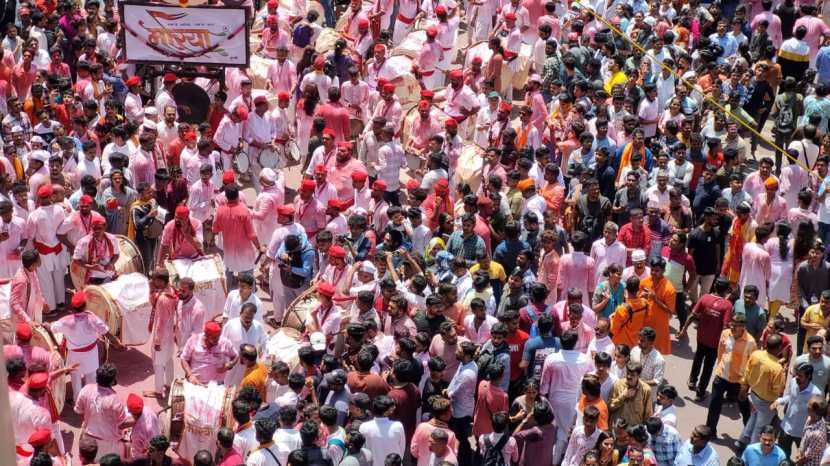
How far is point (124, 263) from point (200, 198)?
1585mm

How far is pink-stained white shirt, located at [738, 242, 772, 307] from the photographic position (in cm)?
1225

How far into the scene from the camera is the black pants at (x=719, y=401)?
1077cm

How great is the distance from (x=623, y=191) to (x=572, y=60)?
3889 mm

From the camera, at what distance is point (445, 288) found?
1069 centimetres

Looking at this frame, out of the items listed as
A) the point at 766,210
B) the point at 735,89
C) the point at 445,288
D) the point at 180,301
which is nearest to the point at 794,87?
the point at 735,89

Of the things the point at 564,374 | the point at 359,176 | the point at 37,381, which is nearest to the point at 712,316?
the point at 564,374

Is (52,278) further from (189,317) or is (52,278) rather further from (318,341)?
(318,341)

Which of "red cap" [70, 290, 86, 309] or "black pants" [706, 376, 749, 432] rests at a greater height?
"red cap" [70, 290, 86, 309]

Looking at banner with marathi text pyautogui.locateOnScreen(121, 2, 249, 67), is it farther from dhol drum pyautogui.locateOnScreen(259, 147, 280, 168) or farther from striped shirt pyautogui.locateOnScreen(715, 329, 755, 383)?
striped shirt pyautogui.locateOnScreen(715, 329, 755, 383)

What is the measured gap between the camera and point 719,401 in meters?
11.0

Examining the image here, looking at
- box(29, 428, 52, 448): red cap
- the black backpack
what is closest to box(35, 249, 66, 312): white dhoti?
box(29, 428, 52, 448): red cap

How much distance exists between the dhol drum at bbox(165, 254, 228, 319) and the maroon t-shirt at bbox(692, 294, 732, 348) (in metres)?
4.51

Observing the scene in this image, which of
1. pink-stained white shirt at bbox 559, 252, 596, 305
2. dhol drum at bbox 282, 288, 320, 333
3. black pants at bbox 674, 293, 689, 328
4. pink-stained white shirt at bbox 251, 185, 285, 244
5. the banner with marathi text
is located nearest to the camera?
dhol drum at bbox 282, 288, 320, 333

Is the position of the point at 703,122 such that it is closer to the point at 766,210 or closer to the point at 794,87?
the point at 794,87
